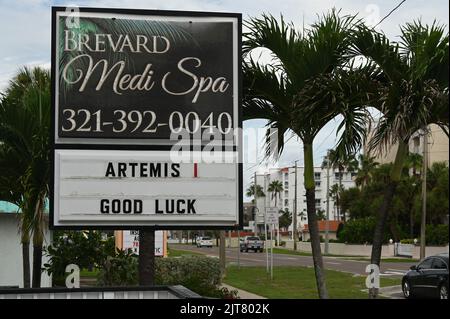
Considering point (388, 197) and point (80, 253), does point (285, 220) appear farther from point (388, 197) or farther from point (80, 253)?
point (388, 197)

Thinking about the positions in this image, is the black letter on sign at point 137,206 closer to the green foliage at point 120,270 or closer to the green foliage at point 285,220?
the green foliage at point 120,270

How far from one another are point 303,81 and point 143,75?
2.34 meters

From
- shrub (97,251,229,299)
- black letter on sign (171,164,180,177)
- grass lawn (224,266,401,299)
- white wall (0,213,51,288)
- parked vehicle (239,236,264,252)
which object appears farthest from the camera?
parked vehicle (239,236,264,252)

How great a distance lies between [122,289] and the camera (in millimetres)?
8180

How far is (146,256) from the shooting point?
8.75 m

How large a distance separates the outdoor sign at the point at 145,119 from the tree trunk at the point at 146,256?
0.24m

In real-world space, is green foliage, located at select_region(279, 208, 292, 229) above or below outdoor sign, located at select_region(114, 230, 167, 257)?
below

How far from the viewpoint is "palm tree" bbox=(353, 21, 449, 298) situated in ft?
29.1

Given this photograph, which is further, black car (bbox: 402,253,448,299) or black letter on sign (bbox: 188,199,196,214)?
black car (bbox: 402,253,448,299)

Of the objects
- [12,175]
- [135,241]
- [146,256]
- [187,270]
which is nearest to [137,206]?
[146,256]

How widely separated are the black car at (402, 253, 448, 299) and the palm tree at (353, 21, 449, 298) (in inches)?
380

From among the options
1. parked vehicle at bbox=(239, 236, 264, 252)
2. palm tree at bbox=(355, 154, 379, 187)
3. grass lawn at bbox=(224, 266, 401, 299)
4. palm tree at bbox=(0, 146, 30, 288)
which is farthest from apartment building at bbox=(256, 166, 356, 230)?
palm tree at bbox=(0, 146, 30, 288)

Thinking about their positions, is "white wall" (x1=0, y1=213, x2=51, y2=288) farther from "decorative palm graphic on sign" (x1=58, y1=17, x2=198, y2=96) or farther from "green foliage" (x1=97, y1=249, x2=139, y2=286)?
"decorative palm graphic on sign" (x1=58, y1=17, x2=198, y2=96)

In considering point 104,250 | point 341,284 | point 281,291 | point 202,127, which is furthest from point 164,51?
point 341,284
